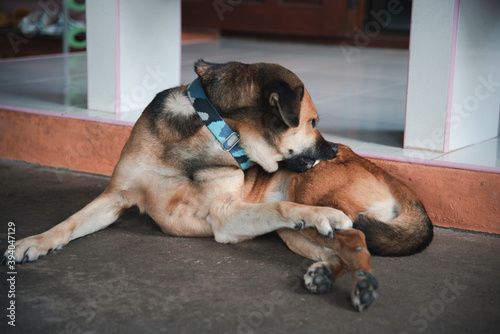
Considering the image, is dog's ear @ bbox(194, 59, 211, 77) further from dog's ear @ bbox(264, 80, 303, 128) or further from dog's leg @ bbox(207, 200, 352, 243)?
dog's leg @ bbox(207, 200, 352, 243)

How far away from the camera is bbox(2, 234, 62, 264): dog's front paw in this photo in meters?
2.59

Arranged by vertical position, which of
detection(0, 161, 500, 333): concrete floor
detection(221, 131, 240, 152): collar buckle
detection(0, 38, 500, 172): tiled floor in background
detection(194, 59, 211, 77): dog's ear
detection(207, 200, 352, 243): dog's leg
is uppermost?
detection(194, 59, 211, 77): dog's ear

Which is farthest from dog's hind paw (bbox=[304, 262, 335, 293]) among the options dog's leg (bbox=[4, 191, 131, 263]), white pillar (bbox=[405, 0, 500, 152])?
white pillar (bbox=[405, 0, 500, 152])

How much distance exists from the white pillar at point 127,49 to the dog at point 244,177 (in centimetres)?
131

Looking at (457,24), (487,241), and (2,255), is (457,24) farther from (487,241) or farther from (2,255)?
(2,255)

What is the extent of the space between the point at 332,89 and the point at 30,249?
360cm

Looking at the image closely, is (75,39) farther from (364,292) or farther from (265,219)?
(364,292)

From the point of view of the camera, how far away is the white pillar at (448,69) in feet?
10.7

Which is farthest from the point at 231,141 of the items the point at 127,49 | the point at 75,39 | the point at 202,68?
the point at 75,39

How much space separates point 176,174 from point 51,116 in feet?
5.42

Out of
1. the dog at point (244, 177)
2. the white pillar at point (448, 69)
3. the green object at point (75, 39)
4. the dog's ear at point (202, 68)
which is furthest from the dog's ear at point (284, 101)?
the green object at point (75, 39)

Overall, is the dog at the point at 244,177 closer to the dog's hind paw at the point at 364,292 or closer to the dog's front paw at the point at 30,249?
the dog's front paw at the point at 30,249

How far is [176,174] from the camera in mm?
2883

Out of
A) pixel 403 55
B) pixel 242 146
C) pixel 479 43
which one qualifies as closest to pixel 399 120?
pixel 479 43
